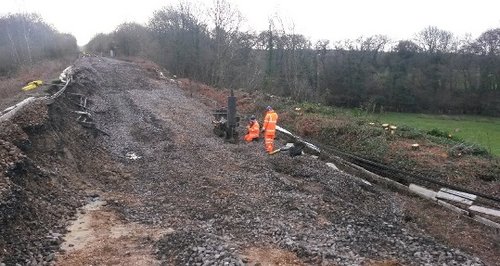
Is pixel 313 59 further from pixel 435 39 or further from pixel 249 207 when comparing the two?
pixel 249 207

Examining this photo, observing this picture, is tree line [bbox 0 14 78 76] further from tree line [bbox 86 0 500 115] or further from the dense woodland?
tree line [bbox 86 0 500 115]

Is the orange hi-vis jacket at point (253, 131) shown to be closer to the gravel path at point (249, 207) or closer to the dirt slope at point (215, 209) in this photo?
the gravel path at point (249, 207)

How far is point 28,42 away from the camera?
166ft

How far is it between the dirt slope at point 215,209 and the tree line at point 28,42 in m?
33.6

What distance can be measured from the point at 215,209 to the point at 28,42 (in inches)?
1915

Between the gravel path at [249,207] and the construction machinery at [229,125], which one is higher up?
the construction machinery at [229,125]

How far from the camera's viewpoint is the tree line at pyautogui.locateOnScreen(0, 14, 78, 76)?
46.7 meters

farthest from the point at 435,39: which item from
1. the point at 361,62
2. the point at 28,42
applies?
the point at 28,42

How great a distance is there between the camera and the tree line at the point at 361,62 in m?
49.7

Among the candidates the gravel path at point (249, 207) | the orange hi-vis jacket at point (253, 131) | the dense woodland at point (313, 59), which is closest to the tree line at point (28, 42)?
the dense woodland at point (313, 59)

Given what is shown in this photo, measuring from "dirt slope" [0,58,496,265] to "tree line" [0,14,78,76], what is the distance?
3363 cm

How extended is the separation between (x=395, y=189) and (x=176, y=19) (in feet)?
146

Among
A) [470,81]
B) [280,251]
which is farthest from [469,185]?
[470,81]

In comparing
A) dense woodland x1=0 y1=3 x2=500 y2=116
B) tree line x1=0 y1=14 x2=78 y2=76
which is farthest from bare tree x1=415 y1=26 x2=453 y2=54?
tree line x1=0 y1=14 x2=78 y2=76
